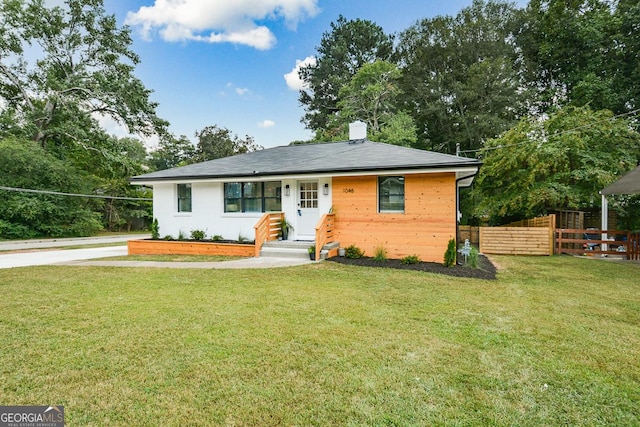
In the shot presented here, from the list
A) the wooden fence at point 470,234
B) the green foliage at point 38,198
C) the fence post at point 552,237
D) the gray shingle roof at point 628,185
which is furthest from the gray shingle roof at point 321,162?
the green foliage at point 38,198

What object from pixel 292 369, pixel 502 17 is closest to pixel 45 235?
pixel 292 369

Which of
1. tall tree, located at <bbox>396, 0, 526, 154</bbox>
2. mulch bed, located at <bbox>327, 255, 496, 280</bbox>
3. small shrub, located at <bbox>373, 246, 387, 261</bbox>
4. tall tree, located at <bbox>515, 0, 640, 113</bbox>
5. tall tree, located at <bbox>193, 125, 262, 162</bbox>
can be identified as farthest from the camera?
tall tree, located at <bbox>193, 125, 262, 162</bbox>

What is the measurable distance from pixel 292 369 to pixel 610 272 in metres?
9.37

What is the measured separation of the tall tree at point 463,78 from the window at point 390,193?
54.1ft

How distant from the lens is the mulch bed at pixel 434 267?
25.2 feet

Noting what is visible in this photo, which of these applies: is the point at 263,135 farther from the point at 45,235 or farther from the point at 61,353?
the point at 61,353

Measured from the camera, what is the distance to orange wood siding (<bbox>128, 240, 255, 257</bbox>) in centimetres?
1044

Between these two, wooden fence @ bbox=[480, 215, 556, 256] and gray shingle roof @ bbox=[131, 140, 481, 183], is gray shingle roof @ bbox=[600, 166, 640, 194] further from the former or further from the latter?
gray shingle roof @ bbox=[131, 140, 481, 183]

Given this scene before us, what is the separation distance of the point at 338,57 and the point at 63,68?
19.7 m

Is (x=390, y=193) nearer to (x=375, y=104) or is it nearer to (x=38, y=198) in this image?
(x=375, y=104)

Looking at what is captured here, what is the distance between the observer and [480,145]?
23.9 m

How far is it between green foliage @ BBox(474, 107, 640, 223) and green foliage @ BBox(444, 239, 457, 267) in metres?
7.10

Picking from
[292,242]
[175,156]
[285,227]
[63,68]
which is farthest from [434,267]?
[175,156]

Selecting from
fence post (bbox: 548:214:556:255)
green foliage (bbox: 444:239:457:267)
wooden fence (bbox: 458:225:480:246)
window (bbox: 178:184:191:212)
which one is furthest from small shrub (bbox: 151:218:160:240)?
fence post (bbox: 548:214:556:255)
